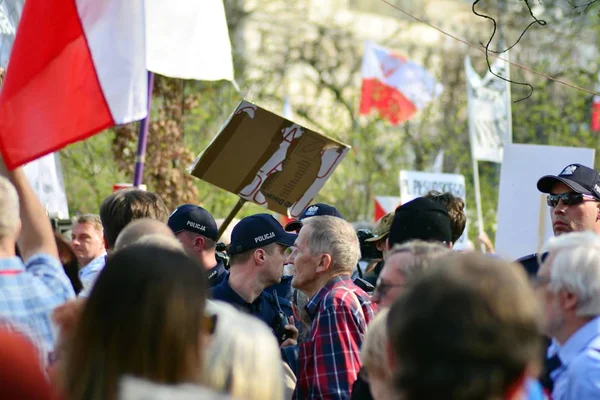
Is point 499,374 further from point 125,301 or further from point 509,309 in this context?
point 125,301

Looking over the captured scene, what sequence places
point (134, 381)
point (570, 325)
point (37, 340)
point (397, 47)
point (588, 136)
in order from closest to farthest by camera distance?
point (134, 381) < point (37, 340) < point (570, 325) < point (588, 136) < point (397, 47)

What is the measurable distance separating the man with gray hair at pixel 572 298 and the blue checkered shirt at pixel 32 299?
1.67 metres

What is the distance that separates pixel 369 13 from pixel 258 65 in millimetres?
9696

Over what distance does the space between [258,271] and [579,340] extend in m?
2.49

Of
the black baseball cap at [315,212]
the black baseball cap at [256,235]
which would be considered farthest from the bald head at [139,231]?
the black baseball cap at [315,212]

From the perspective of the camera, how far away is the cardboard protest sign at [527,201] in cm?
761

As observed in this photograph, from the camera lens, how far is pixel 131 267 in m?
2.38

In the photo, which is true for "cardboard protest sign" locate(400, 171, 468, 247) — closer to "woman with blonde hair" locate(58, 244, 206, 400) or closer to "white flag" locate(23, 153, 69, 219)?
"white flag" locate(23, 153, 69, 219)

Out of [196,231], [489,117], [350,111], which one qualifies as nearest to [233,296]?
[196,231]

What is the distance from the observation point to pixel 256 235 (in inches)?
229

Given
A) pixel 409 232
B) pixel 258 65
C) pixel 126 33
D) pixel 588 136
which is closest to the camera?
pixel 409 232

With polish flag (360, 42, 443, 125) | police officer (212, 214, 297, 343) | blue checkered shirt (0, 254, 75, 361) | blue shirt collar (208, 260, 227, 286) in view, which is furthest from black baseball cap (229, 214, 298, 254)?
polish flag (360, 42, 443, 125)

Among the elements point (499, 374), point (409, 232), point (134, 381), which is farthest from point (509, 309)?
point (409, 232)

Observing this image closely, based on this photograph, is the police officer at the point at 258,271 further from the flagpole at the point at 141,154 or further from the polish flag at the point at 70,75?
the flagpole at the point at 141,154
